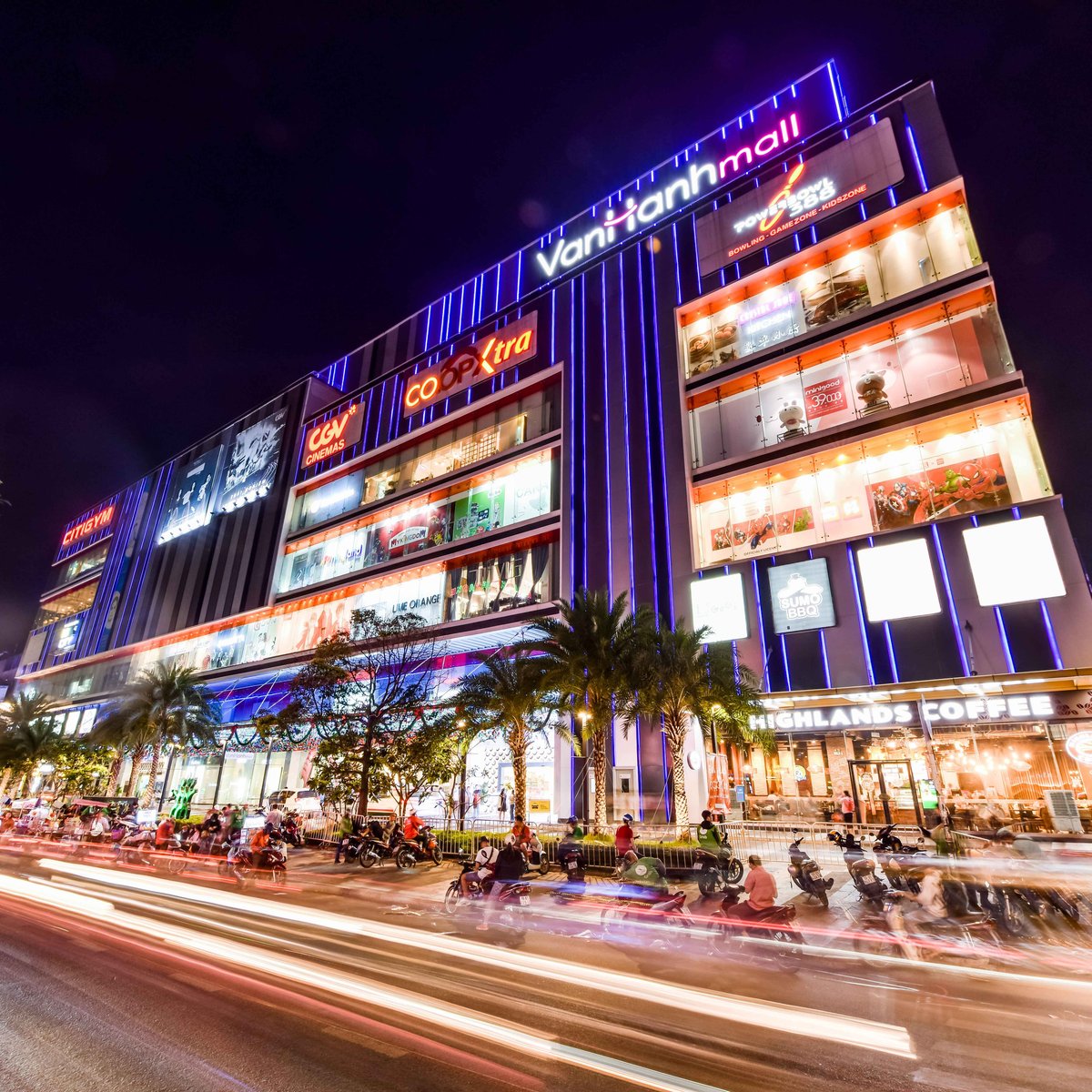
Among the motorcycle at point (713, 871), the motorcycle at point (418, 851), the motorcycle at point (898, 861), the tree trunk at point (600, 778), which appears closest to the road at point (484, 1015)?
the motorcycle at point (713, 871)

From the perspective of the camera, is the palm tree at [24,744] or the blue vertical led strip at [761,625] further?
the palm tree at [24,744]

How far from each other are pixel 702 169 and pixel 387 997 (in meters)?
44.8

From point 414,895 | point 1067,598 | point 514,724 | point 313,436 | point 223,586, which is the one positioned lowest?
point 414,895

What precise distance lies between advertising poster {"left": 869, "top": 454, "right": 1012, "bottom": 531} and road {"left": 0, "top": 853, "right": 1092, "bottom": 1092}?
64.1ft

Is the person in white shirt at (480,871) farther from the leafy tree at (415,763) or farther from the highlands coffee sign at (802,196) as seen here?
the highlands coffee sign at (802,196)

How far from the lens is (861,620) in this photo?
24.1m

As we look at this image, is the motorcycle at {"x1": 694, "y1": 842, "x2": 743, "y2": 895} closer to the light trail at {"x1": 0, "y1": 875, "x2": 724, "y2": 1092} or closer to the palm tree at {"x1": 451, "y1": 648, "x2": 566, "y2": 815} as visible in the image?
the light trail at {"x1": 0, "y1": 875, "x2": 724, "y2": 1092}

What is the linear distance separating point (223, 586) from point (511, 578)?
2999cm

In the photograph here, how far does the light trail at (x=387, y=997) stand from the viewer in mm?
5324

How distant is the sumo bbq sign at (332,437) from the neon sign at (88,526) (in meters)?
36.6

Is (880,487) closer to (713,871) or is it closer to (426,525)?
(713,871)

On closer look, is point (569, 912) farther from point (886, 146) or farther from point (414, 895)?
point (886, 146)

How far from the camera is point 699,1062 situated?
18.1 feet

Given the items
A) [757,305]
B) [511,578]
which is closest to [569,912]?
[511,578]
